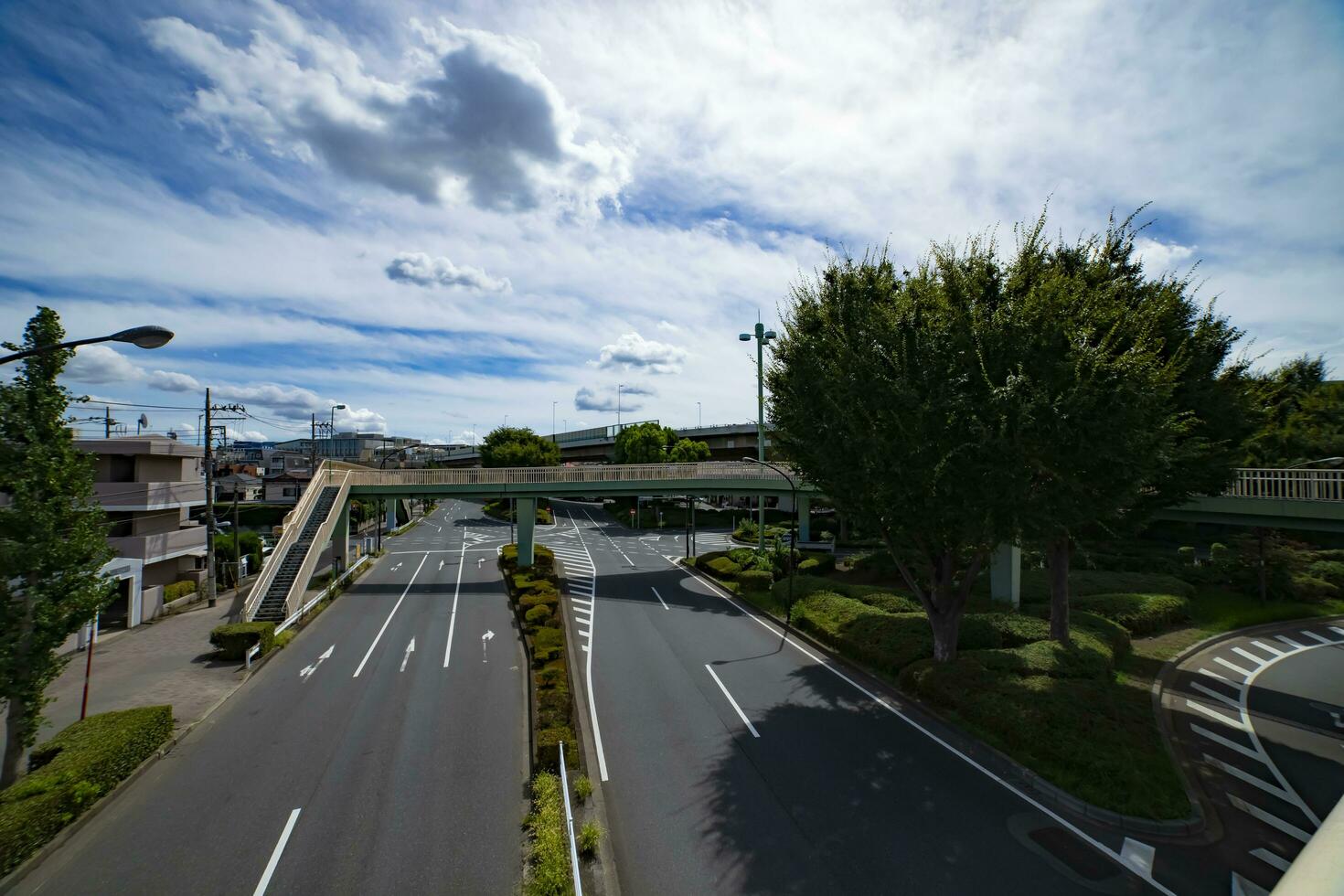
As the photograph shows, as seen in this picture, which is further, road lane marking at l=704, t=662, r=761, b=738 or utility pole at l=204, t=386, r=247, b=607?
utility pole at l=204, t=386, r=247, b=607

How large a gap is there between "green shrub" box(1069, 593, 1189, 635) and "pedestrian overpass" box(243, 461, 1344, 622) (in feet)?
9.81

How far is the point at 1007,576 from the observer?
28250 millimetres

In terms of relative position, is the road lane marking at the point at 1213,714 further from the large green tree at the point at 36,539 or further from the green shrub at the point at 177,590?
the green shrub at the point at 177,590

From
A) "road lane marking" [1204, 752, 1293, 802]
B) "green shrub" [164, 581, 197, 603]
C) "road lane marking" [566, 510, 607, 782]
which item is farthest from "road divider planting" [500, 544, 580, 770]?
"green shrub" [164, 581, 197, 603]

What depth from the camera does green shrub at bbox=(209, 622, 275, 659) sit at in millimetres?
22984

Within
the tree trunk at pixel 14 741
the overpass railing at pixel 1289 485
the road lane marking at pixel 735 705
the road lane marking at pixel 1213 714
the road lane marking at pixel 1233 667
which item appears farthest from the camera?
the road lane marking at pixel 1233 667

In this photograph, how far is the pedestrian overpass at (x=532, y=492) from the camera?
21.8 metres

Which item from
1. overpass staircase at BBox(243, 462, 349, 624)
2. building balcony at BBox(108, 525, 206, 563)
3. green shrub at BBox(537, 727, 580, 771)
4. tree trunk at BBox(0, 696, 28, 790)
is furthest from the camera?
building balcony at BBox(108, 525, 206, 563)

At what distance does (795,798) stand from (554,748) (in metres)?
5.15

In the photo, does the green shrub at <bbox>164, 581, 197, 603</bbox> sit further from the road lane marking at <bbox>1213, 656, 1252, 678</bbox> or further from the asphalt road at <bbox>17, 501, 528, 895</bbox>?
the road lane marking at <bbox>1213, 656, 1252, 678</bbox>

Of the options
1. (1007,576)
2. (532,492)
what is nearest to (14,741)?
(532,492)

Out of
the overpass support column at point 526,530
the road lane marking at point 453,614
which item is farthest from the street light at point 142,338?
the overpass support column at point 526,530

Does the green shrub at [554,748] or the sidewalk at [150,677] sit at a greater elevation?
the green shrub at [554,748]

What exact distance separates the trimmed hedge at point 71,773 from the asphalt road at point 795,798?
1000 centimetres
